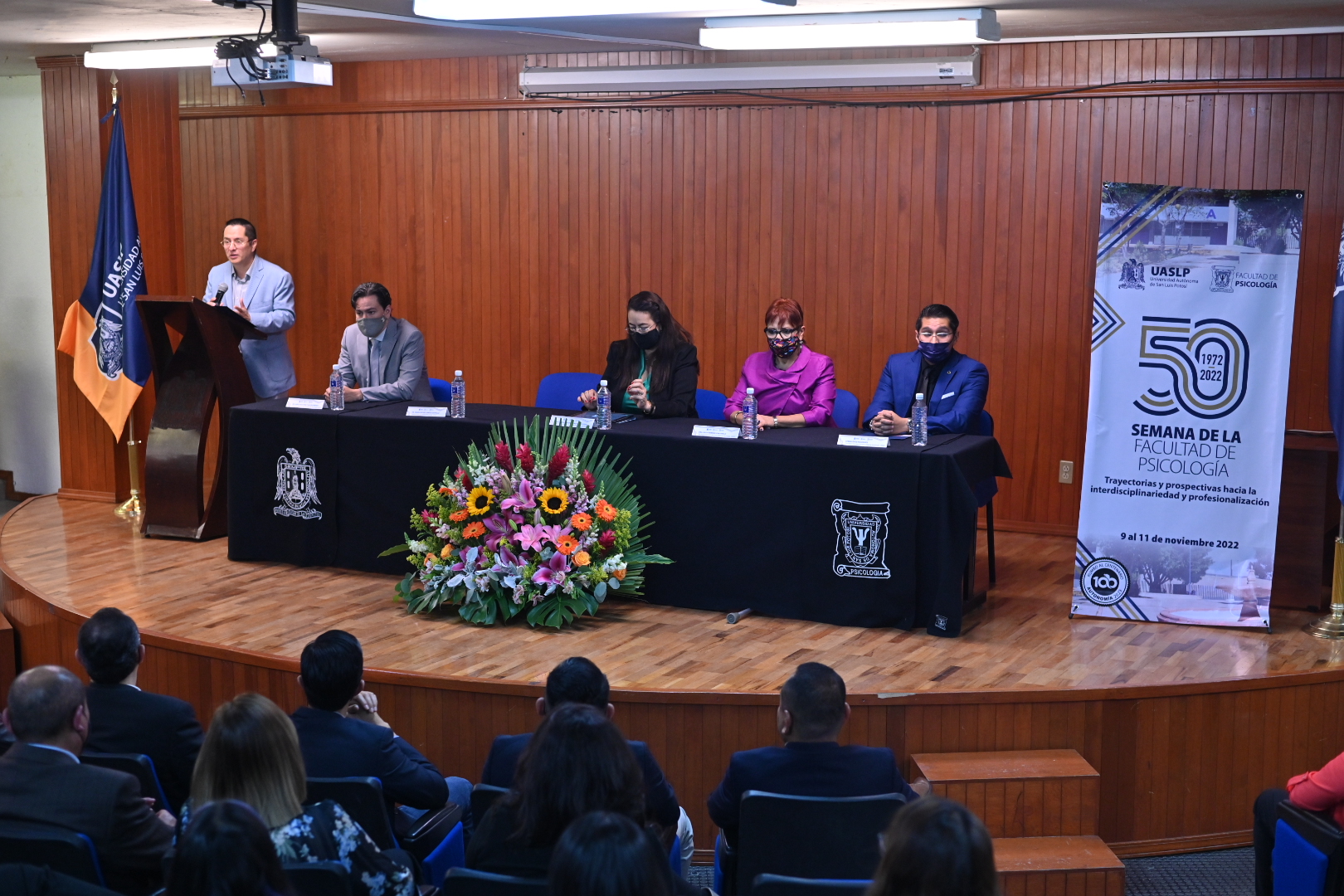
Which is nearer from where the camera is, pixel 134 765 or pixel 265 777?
pixel 265 777

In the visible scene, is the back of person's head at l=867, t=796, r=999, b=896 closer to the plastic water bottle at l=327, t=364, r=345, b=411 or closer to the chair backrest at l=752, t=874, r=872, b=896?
the chair backrest at l=752, t=874, r=872, b=896

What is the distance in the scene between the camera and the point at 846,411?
5.63 m

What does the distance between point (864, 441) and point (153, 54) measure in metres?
4.01

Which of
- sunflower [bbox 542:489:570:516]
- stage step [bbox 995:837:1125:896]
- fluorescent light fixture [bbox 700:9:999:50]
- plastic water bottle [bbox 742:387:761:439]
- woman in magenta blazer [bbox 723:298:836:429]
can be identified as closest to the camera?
stage step [bbox 995:837:1125:896]

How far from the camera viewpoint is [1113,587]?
4.85 meters

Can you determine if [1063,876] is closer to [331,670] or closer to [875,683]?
[875,683]

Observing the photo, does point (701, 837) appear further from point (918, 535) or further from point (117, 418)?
point (117, 418)

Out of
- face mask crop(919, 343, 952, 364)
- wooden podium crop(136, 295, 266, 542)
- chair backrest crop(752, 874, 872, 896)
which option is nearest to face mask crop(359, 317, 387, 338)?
wooden podium crop(136, 295, 266, 542)

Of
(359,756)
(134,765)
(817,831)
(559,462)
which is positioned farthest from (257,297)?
(817,831)

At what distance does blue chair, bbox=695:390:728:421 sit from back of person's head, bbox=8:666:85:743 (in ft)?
11.6

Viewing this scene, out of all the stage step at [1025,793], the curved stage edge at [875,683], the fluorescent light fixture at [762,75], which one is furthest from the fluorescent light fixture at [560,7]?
the stage step at [1025,793]

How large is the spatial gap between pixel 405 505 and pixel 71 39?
3239 millimetres

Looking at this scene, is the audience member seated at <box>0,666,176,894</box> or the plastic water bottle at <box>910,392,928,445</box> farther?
the plastic water bottle at <box>910,392,928,445</box>

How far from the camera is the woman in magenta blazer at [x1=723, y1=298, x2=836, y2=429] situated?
531cm
